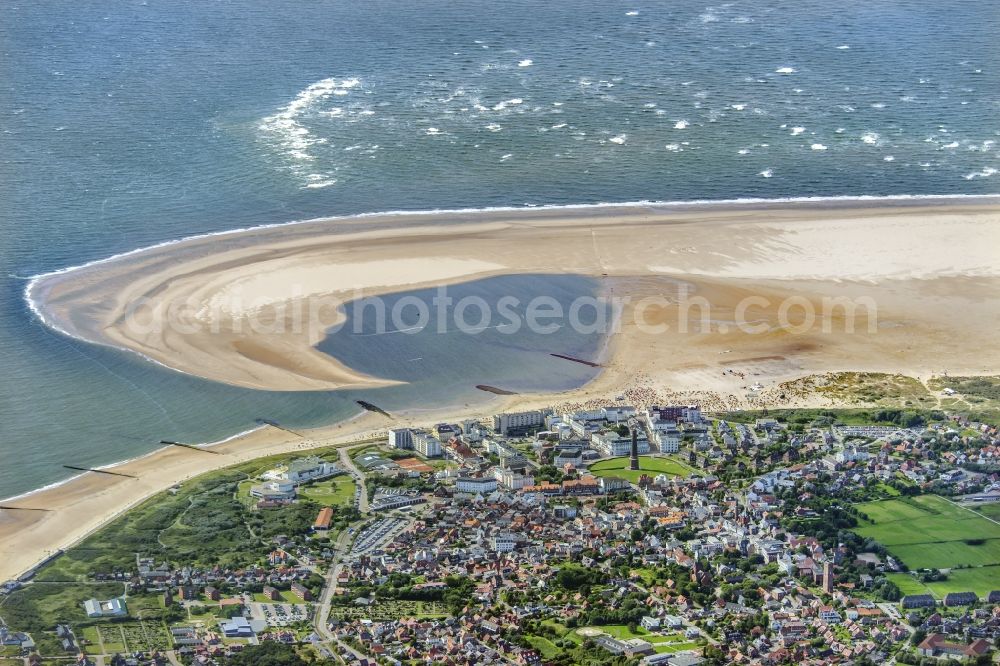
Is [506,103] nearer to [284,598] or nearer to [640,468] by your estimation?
[640,468]

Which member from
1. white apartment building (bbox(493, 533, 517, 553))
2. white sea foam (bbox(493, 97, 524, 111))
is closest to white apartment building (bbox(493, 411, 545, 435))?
white apartment building (bbox(493, 533, 517, 553))

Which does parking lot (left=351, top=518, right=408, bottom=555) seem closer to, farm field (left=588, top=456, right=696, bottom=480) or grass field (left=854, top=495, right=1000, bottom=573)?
farm field (left=588, top=456, right=696, bottom=480)

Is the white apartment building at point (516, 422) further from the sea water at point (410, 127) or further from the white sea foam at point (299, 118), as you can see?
the white sea foam at point (299, 118)

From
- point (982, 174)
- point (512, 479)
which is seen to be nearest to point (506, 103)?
point (982, 174)

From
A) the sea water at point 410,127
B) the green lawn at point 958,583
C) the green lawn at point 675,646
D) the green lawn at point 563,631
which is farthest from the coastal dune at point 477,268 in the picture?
the green lawn at point 675,646

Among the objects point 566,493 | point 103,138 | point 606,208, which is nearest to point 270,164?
point 103,138
